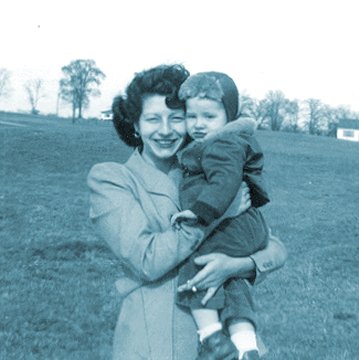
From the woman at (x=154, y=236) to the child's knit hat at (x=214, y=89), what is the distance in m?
0.06

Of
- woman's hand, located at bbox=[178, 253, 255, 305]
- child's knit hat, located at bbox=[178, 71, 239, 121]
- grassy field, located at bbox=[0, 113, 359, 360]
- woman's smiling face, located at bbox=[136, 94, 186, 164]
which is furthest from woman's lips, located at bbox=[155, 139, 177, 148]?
grassy field, located at bbox=[0, 113, 359, 360]

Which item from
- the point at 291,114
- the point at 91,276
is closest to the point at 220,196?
the point at 91,276

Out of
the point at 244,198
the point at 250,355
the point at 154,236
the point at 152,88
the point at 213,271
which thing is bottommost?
→ the point at 250,355

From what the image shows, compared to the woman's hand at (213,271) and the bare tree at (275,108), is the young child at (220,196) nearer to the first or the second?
the woman's hand at (213,271)

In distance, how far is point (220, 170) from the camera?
248 cm

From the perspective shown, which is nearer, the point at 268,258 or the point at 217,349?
the point at 217,349

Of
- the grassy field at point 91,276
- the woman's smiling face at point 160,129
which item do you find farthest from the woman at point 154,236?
the grassy field at point 91,276

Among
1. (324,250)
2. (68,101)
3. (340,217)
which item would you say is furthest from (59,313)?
(68,101)

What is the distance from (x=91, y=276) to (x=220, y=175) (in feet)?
23.5

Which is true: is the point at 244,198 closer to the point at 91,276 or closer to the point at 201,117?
the point at 201,117

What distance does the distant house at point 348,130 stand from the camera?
92.3m

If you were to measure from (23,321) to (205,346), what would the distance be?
5285mm

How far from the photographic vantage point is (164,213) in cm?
249

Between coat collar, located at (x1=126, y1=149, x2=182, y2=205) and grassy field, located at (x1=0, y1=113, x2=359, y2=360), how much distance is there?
411cm
